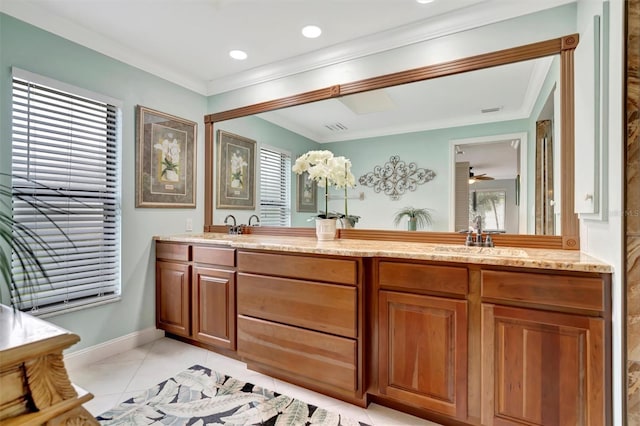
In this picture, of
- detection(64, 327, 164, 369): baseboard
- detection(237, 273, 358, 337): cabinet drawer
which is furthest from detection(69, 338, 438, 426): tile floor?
detection(237, 273, 358, 337): cabinet drawer

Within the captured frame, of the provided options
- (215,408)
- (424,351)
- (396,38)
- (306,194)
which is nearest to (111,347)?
(215,408)

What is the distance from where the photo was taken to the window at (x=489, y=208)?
2094 millimetres

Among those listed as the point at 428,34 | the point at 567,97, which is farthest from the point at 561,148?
the point at 428,34

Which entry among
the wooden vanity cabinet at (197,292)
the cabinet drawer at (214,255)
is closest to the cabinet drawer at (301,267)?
the cabinet drawer at (214,255)

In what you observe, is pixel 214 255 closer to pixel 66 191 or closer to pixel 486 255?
pixel 66 191

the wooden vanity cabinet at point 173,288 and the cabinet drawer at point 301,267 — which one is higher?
the cabinet drawer at point 301,267

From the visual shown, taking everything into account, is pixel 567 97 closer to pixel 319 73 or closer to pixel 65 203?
pixel 319 73

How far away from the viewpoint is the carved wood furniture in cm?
64

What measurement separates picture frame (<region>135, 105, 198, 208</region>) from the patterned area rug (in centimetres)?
155

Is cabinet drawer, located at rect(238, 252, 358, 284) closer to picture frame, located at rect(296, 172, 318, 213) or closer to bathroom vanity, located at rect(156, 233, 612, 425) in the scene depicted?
bathroom vanity, located at rect(156, 233, 612, 425)

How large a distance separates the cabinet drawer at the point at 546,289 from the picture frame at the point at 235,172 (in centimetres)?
226

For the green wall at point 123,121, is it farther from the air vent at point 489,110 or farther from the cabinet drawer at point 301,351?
the air vent at point 489,110

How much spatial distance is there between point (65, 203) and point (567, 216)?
3.34m

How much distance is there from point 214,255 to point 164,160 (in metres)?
1.10
